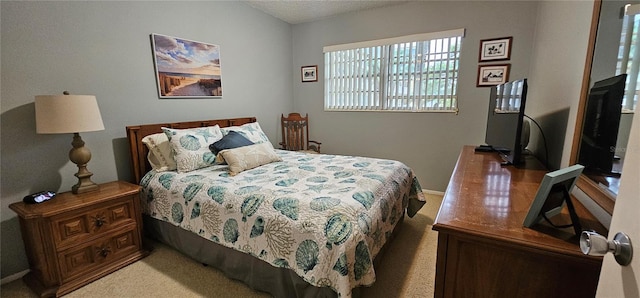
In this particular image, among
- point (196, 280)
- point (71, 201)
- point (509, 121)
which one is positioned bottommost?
point (196, 280)

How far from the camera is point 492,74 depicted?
3.01 m

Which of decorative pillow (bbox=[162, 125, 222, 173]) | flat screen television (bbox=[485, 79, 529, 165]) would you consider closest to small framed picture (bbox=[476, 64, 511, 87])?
flat screen television (bbox=[485, 79, 529, 165])

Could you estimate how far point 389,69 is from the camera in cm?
357

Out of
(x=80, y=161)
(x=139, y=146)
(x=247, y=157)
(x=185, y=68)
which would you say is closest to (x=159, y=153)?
(x=139, y=146)

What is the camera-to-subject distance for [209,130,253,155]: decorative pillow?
2.48 meters

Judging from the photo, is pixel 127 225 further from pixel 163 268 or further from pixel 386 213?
pixel 386 213

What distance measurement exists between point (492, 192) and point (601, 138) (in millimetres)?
437

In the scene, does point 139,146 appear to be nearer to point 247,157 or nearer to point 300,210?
point 247,157

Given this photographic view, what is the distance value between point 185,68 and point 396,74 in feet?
8.38

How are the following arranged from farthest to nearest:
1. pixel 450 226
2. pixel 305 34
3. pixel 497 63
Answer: pixel 305 34, pixel 497 63, pixel 450 226

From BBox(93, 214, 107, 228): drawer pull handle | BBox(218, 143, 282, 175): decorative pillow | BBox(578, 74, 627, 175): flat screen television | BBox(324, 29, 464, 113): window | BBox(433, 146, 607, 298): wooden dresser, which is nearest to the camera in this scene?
BBox(433, 146, 607, 298): wooden dresser

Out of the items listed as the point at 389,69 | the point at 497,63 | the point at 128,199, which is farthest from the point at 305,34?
the point at 128,199

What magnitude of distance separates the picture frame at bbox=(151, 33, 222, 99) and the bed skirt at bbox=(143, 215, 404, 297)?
132 centimetres

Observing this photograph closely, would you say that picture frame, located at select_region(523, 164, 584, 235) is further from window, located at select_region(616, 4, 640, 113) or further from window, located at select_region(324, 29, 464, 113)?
window, located at select_region(324, 29, 464, 113)
